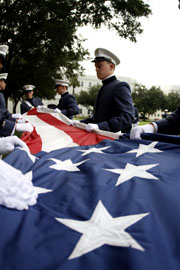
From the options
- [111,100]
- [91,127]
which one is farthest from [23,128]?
[111,100]

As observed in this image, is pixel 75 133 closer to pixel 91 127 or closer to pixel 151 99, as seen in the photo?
pixel 91 127

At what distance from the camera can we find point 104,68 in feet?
10.3

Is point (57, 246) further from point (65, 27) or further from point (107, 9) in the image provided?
point (107, 9)

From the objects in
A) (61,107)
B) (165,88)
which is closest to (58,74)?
(61,107)

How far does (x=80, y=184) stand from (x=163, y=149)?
0.86m

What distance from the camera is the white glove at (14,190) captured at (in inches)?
39.4

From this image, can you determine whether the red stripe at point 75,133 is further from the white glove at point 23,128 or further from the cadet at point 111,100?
the white glove at point 23,128

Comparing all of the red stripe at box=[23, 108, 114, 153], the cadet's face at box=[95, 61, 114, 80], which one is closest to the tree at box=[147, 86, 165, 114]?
the red stripe at box=[23, 108, 114, 153]

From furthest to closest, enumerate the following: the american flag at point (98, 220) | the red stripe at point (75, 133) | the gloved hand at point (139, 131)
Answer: the red stripe at point (75, 133) → the gloved hand at point (139, 131) → the american flag at point (98, 220)

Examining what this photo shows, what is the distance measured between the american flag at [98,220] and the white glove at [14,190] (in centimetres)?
3

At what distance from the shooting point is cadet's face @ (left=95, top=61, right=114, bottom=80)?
313 centimetres

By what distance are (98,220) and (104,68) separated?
250cm

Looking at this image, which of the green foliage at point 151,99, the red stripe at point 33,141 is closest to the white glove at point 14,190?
the red stripe at point 33,141

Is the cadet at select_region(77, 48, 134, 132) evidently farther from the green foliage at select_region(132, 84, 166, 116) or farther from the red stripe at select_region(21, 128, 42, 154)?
the green foliage at select_region(132, 84, 166, 116)
